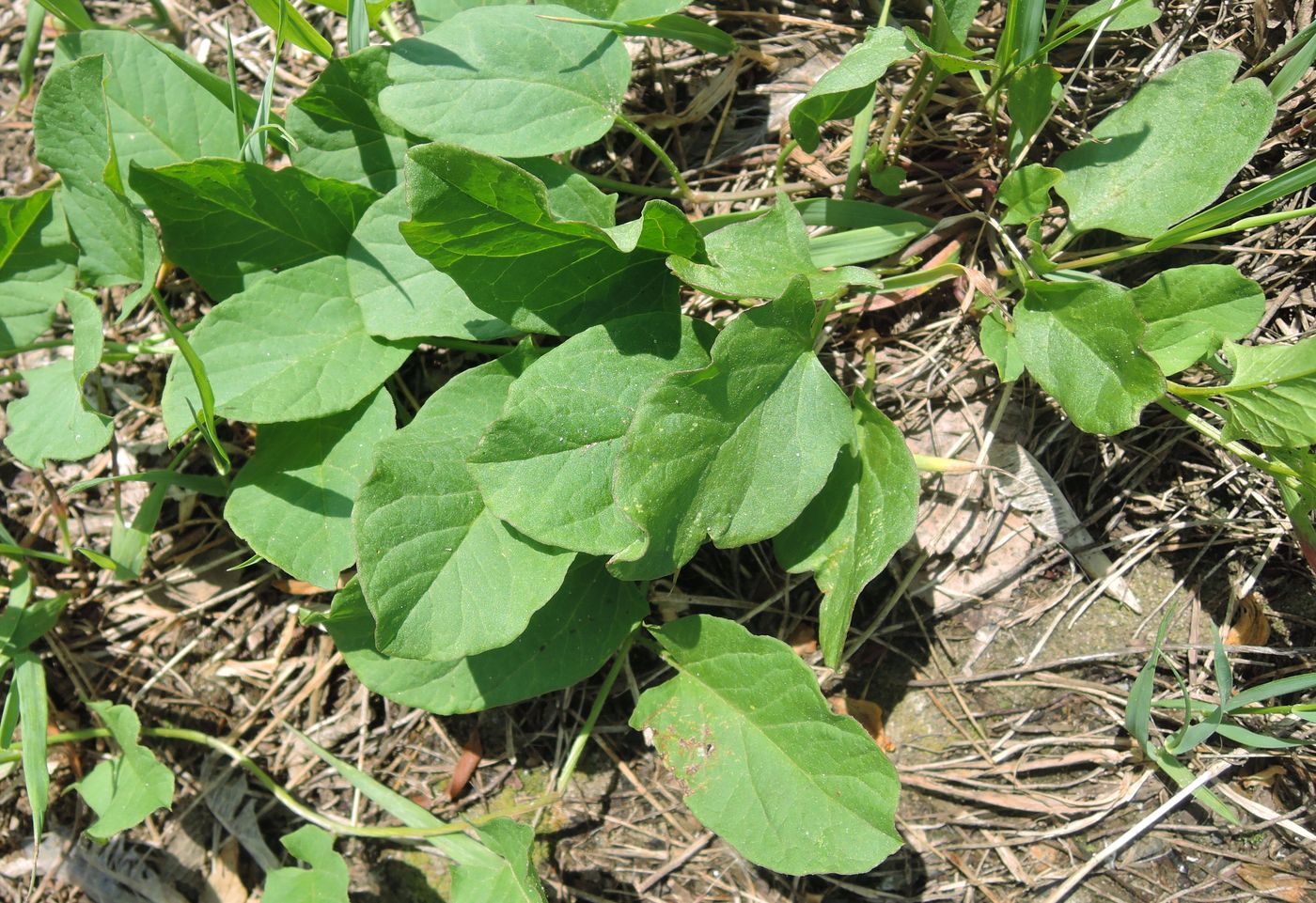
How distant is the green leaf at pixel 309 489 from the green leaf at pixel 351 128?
0.50 m

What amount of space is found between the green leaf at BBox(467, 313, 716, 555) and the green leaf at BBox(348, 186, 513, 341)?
0.28 m

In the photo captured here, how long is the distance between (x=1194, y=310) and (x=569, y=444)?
1220mm

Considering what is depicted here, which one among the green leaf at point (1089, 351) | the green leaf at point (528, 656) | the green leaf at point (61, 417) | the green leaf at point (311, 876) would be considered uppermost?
the green leaf at point (1089, 351)

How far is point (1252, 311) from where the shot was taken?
1.67 meters

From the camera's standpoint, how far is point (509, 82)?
1.87 meters

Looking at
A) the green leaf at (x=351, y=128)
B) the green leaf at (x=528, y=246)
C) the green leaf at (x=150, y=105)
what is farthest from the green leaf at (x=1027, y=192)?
the green leaf at (x=150, y=105)

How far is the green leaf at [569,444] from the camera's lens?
62.7 inches

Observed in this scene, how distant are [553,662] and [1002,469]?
3.63ft

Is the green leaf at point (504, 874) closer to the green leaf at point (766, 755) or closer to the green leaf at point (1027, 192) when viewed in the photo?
the green leaf at point (766, 755)

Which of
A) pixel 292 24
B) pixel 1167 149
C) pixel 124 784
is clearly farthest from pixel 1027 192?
pixel 124 784

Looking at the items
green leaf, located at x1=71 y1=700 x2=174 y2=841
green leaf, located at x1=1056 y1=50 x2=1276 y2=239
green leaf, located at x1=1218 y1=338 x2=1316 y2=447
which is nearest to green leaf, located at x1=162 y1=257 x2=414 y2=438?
green leaf, located at x1=71 y1=700 x2=174 y2=841

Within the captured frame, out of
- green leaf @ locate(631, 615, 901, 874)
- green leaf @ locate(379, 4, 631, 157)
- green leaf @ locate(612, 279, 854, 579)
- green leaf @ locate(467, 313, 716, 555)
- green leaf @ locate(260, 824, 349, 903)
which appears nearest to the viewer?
green leaf @ locate(612, 279, 854, 579)

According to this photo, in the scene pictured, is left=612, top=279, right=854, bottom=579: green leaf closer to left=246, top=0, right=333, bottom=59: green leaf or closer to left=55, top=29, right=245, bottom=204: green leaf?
left=246, top=0, right=333, bottom=59: green leaf

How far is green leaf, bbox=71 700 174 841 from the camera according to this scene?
208 centimetres
